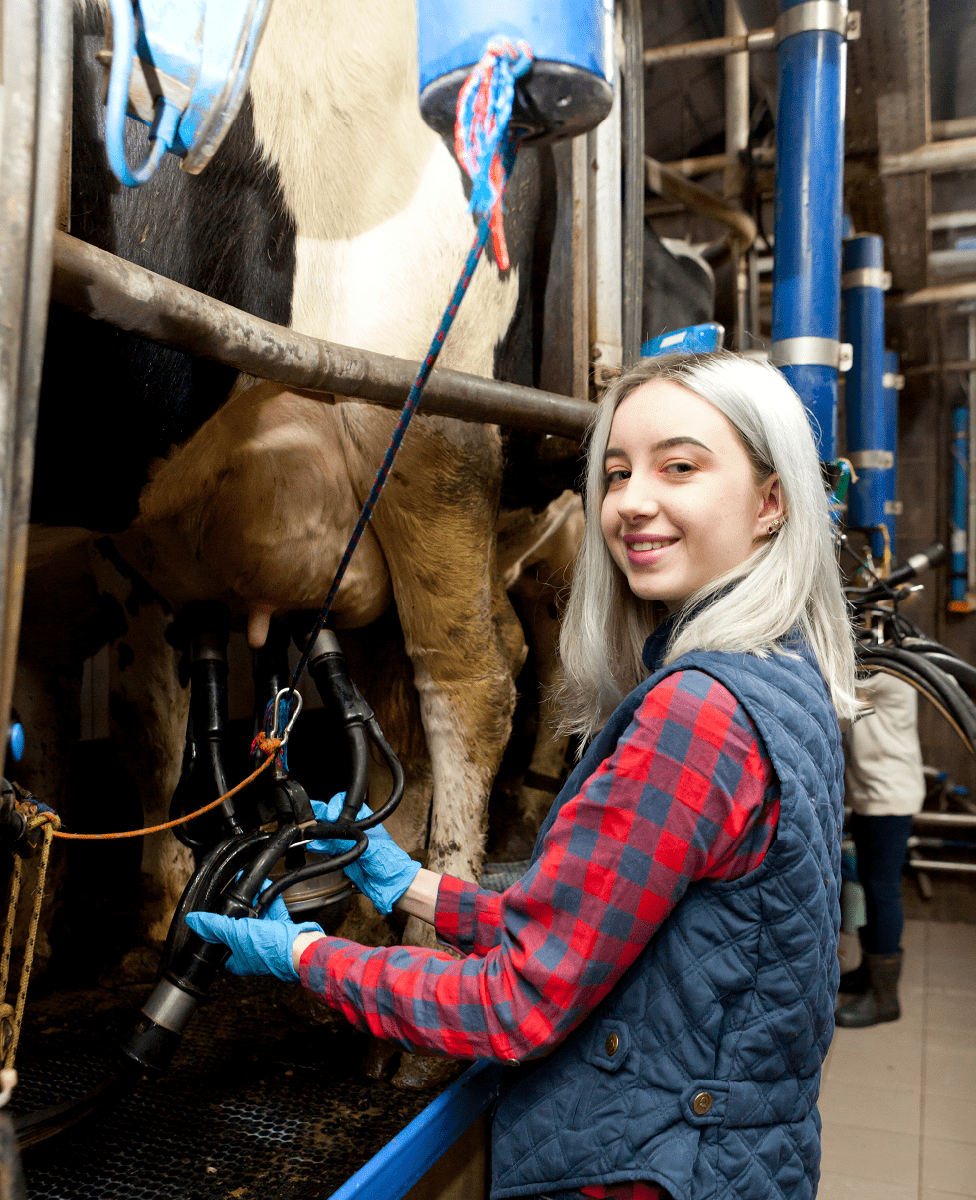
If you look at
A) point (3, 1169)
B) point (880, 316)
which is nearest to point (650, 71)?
point (880, 316)

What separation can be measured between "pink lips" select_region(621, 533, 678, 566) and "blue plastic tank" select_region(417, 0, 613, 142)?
39 centimetres

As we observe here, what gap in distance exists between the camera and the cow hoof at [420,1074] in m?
1.33

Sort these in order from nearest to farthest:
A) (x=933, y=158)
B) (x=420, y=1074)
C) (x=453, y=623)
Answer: (x=420, y=1074), (x=453, y=623), (x=933, y=158)

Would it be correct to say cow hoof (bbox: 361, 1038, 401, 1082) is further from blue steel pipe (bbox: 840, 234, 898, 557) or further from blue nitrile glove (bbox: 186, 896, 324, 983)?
blue steel pipe (bbox: 840, 234, 898, 557)

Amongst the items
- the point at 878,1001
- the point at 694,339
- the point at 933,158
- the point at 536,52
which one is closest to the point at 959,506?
the point at 933,158

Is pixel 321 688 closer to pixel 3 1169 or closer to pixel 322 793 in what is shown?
pixel 3 1169

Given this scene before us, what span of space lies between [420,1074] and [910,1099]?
55.9 inches

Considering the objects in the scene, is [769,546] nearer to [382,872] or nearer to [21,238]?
[382,872]

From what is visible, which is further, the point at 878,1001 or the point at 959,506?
the point at 959,506

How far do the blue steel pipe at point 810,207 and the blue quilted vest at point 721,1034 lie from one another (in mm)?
1289

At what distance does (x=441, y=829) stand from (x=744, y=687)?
39.1 inches

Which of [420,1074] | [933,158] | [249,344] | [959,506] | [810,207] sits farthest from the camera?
[959,506]

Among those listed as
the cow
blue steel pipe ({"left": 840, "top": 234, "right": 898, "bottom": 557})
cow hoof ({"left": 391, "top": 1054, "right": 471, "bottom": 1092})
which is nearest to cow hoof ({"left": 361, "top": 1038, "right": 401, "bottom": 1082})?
cow hoof ({"left": 391, "top": 1054, "right": 471, "bottom": 1092})

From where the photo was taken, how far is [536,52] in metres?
0.79
